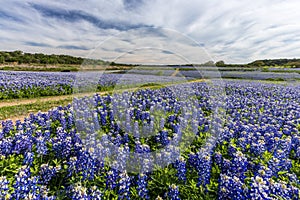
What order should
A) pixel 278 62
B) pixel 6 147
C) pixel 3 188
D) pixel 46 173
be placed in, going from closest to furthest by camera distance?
1. pixel 3 188
2. pixel 46 173
3. pixel 6 147
4. pixel 278 62

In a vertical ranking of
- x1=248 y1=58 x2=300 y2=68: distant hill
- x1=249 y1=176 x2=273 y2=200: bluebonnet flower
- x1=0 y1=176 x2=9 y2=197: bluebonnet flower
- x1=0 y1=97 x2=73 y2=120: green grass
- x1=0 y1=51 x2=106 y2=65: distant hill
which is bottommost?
x1=0 y1=97 x2=73 y2=120: green grass

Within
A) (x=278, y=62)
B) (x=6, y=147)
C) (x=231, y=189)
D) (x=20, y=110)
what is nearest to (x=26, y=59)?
(x=20, y=110)

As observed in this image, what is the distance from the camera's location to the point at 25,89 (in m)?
13.4

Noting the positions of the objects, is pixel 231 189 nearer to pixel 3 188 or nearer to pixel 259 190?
pixel 259 190

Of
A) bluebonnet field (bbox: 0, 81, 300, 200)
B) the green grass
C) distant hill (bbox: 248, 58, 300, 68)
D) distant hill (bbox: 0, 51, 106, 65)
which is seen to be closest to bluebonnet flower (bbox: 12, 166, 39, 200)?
bluebonnet field (bbox: 0, 81, 300, 200)

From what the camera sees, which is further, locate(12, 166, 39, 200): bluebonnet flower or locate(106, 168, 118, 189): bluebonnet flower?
locate(106, 168, 118, 189): bluebonnet flower

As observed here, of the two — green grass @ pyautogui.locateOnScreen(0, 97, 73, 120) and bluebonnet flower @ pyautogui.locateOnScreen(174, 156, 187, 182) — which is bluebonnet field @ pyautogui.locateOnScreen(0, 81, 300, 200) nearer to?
bluebonnet flower @ pyautogui.locateOnScreen(174, 156, 187, 182)

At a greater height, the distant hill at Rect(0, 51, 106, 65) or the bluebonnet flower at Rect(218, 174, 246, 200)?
the distant hill at Rect(0, 51, 106, 65)

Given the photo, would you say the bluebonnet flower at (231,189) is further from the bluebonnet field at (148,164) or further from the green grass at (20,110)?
the green grass at (20,110)

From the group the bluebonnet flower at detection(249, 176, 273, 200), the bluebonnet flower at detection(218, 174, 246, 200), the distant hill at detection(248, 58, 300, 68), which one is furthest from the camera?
the distant hill at detection(248, 58, 300, 68)

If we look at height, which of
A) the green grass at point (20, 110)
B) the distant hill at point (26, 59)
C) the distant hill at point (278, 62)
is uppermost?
the distant hill at point (278, 62)

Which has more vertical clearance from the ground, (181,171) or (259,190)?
(259,190)

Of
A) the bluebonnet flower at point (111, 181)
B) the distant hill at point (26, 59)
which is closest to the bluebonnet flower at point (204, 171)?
the bluebonnet flower at point (111, 181)

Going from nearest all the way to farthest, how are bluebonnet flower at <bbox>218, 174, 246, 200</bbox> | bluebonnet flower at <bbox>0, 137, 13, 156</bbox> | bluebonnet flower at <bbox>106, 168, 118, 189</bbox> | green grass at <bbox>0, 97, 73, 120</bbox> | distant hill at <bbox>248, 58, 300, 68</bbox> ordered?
bluebonnet flower at <bbox>218, 174, 246, 200</bbox> < bluebonnet flower at <bbox>106, 168, 118, 189</bbox> < bluebonnet flower at <bbox>0, 137, 13, 156</bbox> < green grass at <bbox>0, 97, 73, 120</bbox> < distant hill at <bbox>248, 58, 300, 68</bbox>
